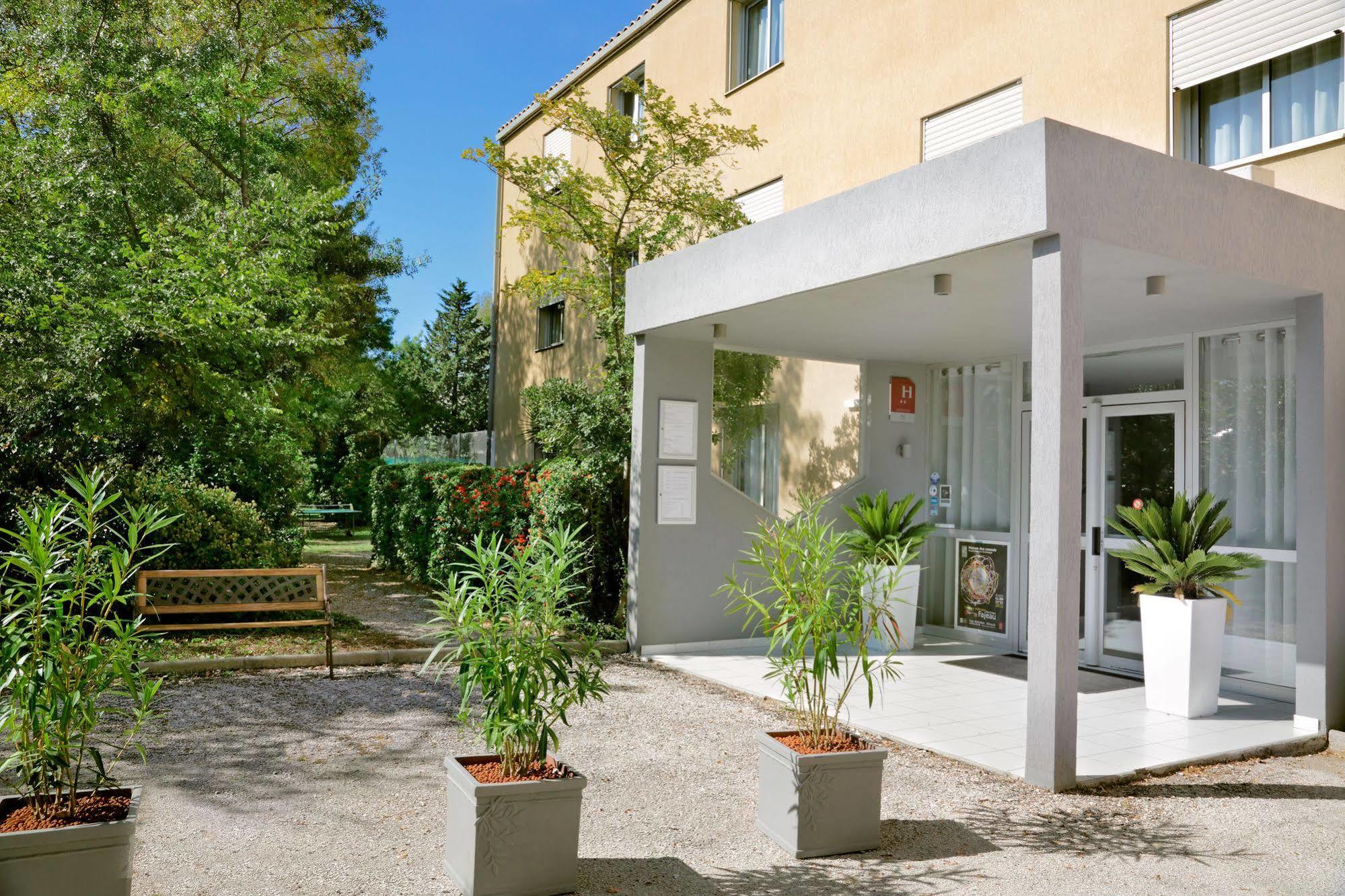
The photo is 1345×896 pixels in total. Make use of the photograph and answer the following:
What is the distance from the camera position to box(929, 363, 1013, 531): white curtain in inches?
396

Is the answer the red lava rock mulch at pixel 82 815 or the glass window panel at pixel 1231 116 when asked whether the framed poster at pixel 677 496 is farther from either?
the red lava rock mulch at pixel 82 815

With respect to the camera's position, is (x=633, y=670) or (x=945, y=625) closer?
(x=633, y=670)

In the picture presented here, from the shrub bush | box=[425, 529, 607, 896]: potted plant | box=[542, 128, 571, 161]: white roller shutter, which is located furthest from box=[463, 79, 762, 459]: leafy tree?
box=[425, 529, 607, 896]: potted plant

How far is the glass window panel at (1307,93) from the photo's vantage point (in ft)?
24.5

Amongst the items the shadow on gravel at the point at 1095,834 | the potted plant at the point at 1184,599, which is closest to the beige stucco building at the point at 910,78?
the potted plant at the point at 1184,599

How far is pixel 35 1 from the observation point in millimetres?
12727

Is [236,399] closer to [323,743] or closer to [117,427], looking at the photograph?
[117,427]

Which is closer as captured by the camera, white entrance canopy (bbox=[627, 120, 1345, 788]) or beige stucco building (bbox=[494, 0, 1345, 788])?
white entrance canopy (bbox=[627, 120, 1345, 788])

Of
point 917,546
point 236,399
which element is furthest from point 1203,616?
point 236,399

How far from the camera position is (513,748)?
12.7 ft

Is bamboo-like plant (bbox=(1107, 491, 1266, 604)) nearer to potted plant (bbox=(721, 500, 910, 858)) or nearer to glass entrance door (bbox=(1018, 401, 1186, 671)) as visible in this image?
glass entrance door (bbox=(1018, 401, 1186, 671))

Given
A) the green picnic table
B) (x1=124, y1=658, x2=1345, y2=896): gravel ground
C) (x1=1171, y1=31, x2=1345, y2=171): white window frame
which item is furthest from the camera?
the green picnic table

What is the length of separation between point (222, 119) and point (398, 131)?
8422mm

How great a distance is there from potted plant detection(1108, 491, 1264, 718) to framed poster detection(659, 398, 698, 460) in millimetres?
3951
